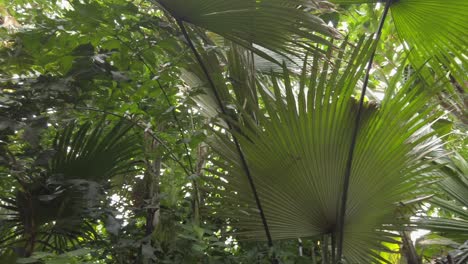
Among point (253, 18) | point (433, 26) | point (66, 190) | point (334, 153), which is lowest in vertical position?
point (66, 190)

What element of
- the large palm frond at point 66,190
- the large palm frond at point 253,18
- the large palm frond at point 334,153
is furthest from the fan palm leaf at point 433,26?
the large palm frond at point 66,190

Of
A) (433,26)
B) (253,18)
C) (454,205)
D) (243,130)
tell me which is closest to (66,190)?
(243,130)

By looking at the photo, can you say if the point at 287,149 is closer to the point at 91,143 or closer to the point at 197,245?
the point at 197,245

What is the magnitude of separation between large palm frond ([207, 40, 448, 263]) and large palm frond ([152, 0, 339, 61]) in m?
0.13

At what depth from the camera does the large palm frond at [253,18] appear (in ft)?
3.89

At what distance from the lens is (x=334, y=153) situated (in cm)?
134

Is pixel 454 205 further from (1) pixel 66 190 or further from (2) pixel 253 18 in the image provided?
(1) pixel 66 190

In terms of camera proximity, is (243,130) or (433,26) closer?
(243,130)

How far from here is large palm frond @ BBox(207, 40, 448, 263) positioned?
132 centimetres

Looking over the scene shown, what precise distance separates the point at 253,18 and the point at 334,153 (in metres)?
0.47

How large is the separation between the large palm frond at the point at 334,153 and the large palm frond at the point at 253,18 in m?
0.13

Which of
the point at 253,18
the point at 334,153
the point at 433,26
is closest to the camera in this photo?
the point at 253,18

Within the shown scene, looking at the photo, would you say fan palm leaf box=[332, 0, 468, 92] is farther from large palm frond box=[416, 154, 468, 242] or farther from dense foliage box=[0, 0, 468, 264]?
large palm frond box=[416, 154, 468, 242]

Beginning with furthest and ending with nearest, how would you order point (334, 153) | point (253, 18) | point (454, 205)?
point (454, 205)
point (334, 153)
point (253, 18)
